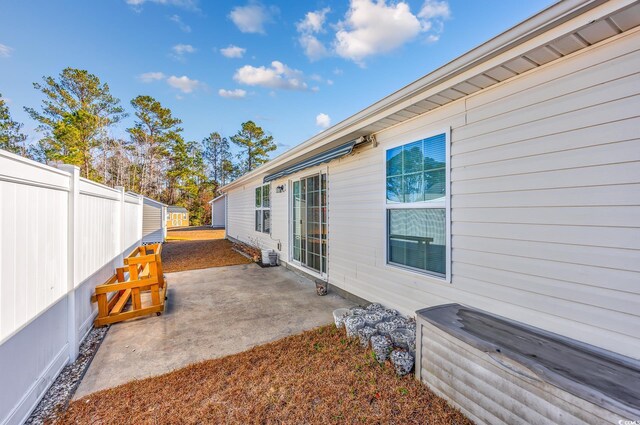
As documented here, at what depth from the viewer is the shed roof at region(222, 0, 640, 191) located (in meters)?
1.64

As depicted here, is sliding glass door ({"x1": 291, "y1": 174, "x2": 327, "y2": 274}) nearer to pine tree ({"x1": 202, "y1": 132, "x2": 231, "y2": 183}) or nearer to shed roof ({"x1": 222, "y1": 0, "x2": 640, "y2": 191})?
shed roof ({"x1": 222, "y1": 0, "x2": 640, "y2": 191})

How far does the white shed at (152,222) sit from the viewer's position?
11.3 meters

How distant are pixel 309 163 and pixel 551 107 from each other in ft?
12.6

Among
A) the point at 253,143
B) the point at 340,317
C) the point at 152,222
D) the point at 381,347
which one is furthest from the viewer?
the point at 253,143

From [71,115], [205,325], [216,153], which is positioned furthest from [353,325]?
[216,153]

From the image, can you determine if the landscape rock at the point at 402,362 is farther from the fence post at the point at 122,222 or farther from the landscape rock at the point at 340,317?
the fence post at the point at 122,222

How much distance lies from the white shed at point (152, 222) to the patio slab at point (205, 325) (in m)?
6.87

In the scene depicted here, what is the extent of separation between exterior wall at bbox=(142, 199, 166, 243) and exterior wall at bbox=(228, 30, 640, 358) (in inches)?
467

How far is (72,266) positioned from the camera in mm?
2803

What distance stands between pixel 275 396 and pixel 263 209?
7.28m

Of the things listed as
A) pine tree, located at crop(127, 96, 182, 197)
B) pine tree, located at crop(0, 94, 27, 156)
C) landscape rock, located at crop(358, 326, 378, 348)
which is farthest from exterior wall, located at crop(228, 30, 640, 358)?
pine tree, located at crop(127, 96, 182, 197)

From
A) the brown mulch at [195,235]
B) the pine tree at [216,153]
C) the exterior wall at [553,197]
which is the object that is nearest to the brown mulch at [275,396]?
Answer: the exterior wall at [553,197]

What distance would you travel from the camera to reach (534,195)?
2201 millimetres

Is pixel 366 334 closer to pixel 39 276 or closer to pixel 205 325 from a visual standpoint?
pixel 205 325
